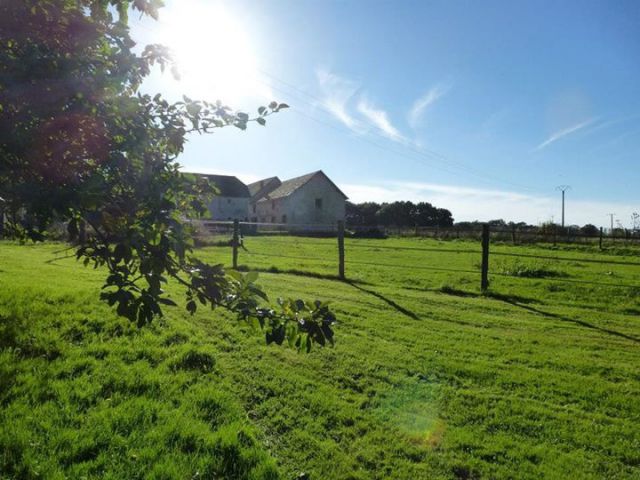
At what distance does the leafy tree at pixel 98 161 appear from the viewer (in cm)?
186

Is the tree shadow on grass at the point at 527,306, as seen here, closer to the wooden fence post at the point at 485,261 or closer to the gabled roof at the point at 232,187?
the wooden fence post at the point at 485,261

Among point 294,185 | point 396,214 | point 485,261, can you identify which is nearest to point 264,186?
point 294,185

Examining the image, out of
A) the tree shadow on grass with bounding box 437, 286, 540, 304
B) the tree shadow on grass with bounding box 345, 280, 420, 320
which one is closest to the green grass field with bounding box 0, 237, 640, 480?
the tree shadow on grass with bounding box 345, 280, 420, 320

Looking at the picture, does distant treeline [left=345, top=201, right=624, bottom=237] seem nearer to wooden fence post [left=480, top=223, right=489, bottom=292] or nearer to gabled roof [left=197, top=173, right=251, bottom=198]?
gabled roof [left=197, top=173, right=251, bottom=198]

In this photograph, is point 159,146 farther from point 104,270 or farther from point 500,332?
point 104,270

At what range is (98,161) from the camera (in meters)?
2.14

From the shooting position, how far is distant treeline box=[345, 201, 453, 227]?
231 feet

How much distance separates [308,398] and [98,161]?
3.13 metres

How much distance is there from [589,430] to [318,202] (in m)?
50.1

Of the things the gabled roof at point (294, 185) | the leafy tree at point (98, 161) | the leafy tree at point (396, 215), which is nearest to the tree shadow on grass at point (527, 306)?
the leafy tree at point (98, 161)

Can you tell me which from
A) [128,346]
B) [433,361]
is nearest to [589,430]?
[433,361]

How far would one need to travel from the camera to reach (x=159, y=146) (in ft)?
8.44

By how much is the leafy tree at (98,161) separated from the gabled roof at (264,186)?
6228cm

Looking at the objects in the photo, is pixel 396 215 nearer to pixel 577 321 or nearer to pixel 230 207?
pixel 230 207
